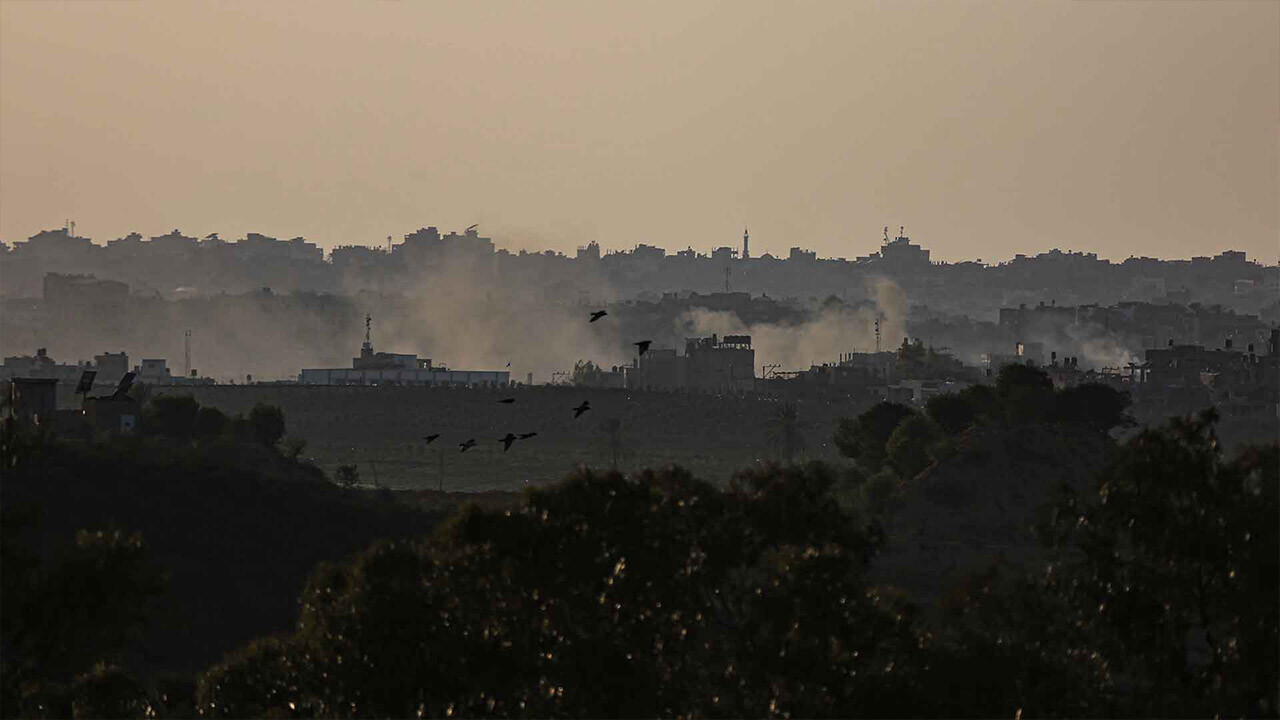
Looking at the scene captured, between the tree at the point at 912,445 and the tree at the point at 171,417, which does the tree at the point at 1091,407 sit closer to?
the tree at the point at 912,445

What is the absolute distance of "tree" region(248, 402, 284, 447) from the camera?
461 ft

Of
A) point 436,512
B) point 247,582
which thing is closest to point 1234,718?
point 247,582

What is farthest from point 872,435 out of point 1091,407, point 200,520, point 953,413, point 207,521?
point 200,520

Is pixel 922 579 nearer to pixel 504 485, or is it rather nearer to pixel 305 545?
pixel 305 545

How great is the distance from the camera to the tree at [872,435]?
143m

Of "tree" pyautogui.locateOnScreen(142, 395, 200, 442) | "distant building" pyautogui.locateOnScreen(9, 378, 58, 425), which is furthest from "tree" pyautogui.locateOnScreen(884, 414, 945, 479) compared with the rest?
"distant building" pyautogui.locateOnScreen(9, 378, 58, 425)

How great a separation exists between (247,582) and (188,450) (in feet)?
56.3

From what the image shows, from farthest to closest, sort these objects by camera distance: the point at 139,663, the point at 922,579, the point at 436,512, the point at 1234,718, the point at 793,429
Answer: the point at 793,429, the point at 436,512, the point at 922,579, the point at 139,663, the point at 1234,718

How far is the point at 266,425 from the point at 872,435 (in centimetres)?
3177

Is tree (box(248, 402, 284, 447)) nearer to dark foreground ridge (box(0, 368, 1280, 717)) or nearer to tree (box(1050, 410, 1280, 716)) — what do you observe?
dark foreground ridge (box(0, 368, 1280, 717))

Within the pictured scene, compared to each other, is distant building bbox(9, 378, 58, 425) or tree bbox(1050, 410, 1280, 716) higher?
distant building bbox(9, 378, 58, 425)

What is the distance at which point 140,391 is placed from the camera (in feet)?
541

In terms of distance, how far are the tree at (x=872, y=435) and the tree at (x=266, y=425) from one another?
30.6 m

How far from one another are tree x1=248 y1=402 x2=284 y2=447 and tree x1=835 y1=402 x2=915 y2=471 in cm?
3060
